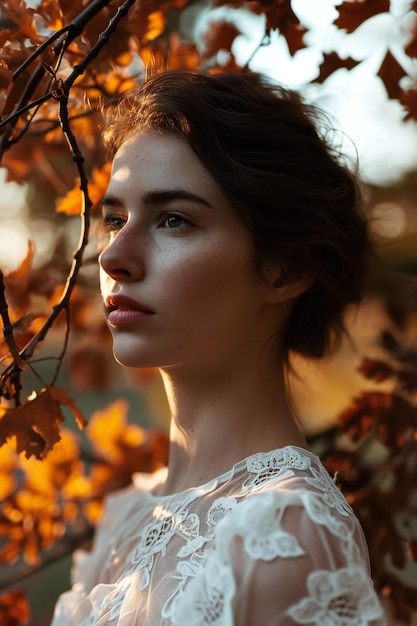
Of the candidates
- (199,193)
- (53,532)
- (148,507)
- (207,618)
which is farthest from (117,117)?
(53,532)

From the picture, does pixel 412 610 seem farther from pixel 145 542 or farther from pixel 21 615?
pixel 21 615

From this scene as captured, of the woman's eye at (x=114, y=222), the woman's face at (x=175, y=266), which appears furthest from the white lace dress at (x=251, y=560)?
the woman's eye at (x=114, y=222)

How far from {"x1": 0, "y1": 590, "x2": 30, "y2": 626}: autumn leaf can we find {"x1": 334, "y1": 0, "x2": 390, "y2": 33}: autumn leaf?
1.50 meters

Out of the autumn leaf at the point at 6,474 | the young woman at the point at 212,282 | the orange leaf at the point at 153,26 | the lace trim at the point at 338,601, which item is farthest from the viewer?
the autumn leaf at the point at 6,474

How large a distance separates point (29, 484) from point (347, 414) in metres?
0.91

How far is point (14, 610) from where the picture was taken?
1855 millimetres

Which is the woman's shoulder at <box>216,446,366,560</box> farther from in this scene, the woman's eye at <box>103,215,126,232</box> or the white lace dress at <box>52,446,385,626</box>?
the woman's eye at <box>103,215,126,232</box>

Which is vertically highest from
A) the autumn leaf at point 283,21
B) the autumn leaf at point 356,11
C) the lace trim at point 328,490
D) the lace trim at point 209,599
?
the autumn leaf at point 283,21

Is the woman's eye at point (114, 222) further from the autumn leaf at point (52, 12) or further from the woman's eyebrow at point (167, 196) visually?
the autumn leaf at point (52, 12)

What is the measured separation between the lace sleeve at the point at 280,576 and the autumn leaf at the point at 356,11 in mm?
828

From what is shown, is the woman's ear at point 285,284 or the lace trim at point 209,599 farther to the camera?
the woman's ear at point 285,284

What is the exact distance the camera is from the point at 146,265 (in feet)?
4.28

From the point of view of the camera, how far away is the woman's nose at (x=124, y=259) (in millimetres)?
1294

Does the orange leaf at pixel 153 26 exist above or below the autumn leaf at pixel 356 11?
above
